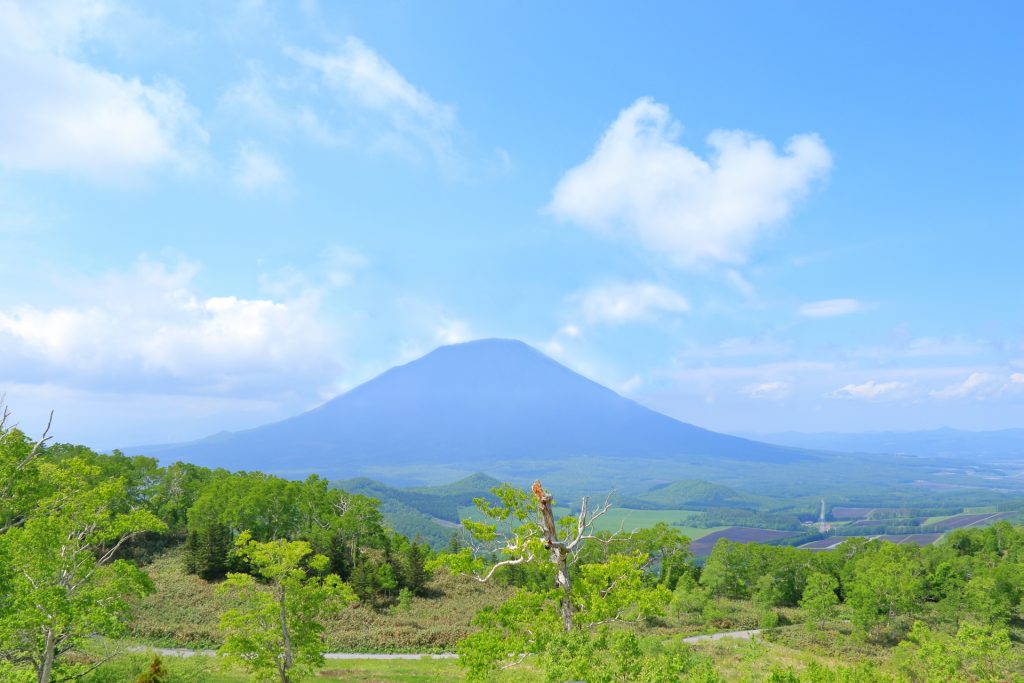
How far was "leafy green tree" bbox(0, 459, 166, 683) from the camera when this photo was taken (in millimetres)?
15602

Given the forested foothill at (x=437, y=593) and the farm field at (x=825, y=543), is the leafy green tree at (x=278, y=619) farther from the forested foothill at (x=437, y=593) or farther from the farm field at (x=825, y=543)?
the farm field at (x=825, y=543)

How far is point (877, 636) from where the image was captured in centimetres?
4078

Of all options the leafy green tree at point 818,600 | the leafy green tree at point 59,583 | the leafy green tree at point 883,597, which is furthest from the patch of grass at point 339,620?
the leafy green tree at point 883,597

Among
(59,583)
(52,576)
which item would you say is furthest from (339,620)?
(52,576)

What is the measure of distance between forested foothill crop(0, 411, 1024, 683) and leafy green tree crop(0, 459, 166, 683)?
0.08 meters

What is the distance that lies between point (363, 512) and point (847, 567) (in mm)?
46991

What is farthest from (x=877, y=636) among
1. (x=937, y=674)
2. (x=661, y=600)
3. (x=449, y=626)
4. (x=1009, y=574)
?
(x=661, y=600)

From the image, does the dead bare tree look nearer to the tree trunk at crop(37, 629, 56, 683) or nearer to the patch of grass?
the tree trunk at crop(37, 629, 56, 683)

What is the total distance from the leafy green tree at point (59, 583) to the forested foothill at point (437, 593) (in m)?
0.08

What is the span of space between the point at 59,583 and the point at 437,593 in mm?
36394

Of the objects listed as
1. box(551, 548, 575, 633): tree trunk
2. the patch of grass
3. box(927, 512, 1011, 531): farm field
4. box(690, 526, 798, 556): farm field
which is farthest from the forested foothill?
box(927, 512, 1011, 531): farm field

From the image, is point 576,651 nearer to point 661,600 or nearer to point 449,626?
point 661,600

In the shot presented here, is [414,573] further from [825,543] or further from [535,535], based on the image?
[825,543]

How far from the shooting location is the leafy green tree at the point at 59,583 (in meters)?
15.6
